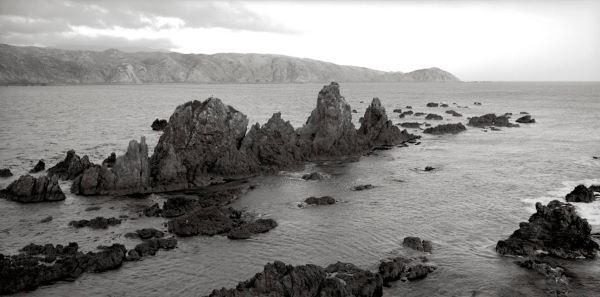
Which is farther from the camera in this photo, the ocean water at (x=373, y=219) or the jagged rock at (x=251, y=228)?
the jagged rock at (x=251, y=228)

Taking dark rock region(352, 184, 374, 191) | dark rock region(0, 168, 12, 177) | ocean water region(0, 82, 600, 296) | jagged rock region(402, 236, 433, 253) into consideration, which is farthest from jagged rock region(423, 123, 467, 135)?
dark rock region(0, 168, 12, 177)

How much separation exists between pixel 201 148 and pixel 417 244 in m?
31.4

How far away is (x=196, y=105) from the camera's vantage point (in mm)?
63344

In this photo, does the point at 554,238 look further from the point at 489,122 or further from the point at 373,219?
Result: the point at 489,122

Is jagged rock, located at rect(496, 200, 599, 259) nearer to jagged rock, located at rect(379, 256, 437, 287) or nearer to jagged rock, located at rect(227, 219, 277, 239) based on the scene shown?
jagged rock, located at rect(379, 256, 437, 287)

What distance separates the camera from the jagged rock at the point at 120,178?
5056cm

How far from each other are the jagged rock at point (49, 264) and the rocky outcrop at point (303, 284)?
10.7 metres

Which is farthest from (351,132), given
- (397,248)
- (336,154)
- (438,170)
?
(397,248)

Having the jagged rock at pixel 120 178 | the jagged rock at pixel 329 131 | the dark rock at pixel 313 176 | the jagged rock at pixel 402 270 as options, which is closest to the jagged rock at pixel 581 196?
the jagged rock at pixel 402 270

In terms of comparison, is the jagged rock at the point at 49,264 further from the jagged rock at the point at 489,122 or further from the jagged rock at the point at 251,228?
the jagged rock at the point at 489,122

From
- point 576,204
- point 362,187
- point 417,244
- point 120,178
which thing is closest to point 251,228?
point 417,244

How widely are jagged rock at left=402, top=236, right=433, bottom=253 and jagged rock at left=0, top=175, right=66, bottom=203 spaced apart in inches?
1335

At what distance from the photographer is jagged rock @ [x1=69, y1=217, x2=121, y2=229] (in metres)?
40.4

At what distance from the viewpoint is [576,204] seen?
45.5 metres
